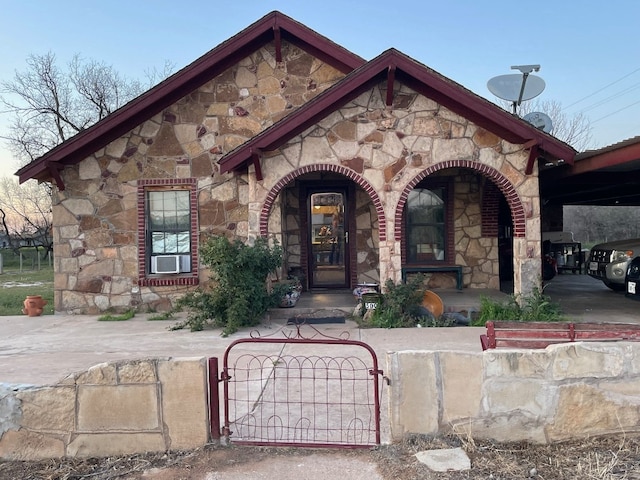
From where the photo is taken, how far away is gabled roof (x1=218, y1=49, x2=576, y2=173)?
8.68 metres

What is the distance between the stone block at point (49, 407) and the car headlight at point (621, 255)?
11075 millimetres

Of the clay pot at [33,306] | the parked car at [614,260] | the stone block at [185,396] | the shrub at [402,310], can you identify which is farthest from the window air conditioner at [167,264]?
the parked car at [614,260]

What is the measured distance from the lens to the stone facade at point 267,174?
922 cm

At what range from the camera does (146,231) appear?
1048 centimetres

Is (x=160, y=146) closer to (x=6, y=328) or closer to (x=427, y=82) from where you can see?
(x=6, y=328)

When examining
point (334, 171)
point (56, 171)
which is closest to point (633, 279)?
point (334, 171)

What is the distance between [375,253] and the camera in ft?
38.4

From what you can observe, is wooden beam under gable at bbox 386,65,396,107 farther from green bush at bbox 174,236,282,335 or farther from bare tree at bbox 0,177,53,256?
bare tree at bbox 0,177,53,256

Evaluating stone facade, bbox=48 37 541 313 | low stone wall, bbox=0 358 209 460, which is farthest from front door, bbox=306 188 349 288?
low stone wall, bbox=0 358 209 460

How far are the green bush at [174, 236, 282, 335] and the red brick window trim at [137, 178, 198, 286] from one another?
161cm

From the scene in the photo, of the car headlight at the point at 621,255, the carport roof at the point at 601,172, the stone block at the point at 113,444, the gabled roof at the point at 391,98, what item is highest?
the gabled roof at the point at 391,98

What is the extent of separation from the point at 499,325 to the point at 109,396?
12.4 ft

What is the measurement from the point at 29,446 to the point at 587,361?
14.1 feet

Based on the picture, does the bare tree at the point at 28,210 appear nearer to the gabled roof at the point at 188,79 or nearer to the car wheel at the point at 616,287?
the gabled roof at the point at 188,79
